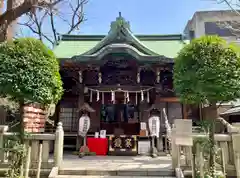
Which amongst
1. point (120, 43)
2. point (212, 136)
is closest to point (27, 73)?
point (212, 136)

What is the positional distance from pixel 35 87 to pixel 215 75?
4586mm

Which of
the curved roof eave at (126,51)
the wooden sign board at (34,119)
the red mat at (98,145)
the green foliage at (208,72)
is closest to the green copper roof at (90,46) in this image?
the curved roof eave at (126,51)

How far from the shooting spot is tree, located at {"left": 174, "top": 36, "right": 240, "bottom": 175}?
5344 mm

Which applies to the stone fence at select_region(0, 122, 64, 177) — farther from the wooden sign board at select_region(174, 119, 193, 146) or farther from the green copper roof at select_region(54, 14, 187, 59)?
the green copper roof at select_region(54, 14, 187, 59)

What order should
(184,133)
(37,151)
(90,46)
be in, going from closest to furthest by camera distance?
(184,133)
(37,151)
(90,46)

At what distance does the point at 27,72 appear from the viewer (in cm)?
555

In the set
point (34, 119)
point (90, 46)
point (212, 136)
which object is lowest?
point (212, 136)

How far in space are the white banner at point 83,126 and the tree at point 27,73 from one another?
4.62 meters

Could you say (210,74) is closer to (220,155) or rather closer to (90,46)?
(220,155)

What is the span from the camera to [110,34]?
11.3 metres

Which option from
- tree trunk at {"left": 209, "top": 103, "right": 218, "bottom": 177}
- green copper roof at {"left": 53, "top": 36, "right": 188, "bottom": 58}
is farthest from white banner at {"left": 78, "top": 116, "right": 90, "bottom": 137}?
tree trunk at {"left": 209, "top": 103, "right": 218, "bottom": 177}

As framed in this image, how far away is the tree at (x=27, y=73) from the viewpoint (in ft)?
17.9

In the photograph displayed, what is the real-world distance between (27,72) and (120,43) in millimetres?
6398

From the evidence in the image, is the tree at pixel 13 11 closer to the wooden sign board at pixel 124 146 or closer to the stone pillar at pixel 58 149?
the stone pillar at pixel 58 149
